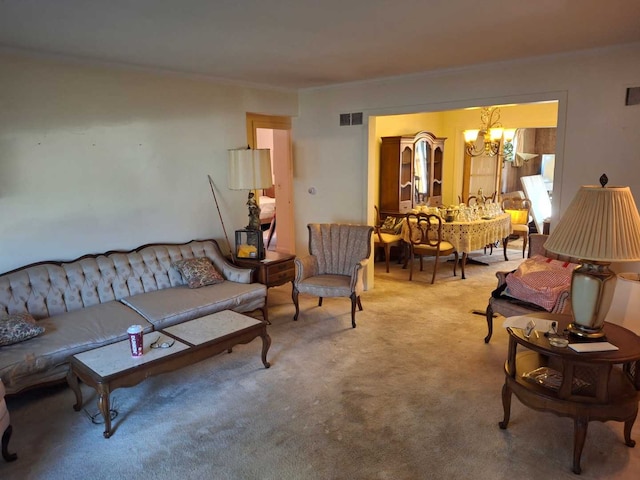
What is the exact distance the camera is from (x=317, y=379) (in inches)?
128

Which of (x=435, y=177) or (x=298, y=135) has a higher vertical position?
(x=298, y=135)

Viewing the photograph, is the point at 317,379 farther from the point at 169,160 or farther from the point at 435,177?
the point at 435,177

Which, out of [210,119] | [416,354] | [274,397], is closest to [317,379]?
[274,397]

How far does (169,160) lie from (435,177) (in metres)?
4.53

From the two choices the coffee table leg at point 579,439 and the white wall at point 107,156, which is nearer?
the coffee table leg at point 579,439

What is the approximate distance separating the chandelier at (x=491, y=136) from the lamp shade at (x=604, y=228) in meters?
4.48

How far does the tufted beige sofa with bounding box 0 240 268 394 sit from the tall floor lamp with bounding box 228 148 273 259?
0.31 m

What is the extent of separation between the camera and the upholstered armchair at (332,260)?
4.35 m

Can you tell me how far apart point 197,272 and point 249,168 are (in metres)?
1.14

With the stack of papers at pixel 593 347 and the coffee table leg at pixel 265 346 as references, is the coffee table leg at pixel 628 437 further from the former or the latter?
the coffee table leg at pixel 265 346

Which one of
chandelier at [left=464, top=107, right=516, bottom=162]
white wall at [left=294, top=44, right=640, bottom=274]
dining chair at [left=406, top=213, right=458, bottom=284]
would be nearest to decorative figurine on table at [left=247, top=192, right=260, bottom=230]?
white wall at [left=294, top=44, right=640, bottom=274]

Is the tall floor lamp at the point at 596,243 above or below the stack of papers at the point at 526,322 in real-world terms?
above

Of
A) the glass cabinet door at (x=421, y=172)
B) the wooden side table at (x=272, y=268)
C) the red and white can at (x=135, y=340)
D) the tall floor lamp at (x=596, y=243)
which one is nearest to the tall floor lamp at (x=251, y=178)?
the wooden side table at (x=272, y=268)

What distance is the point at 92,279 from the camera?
12.1 feet
